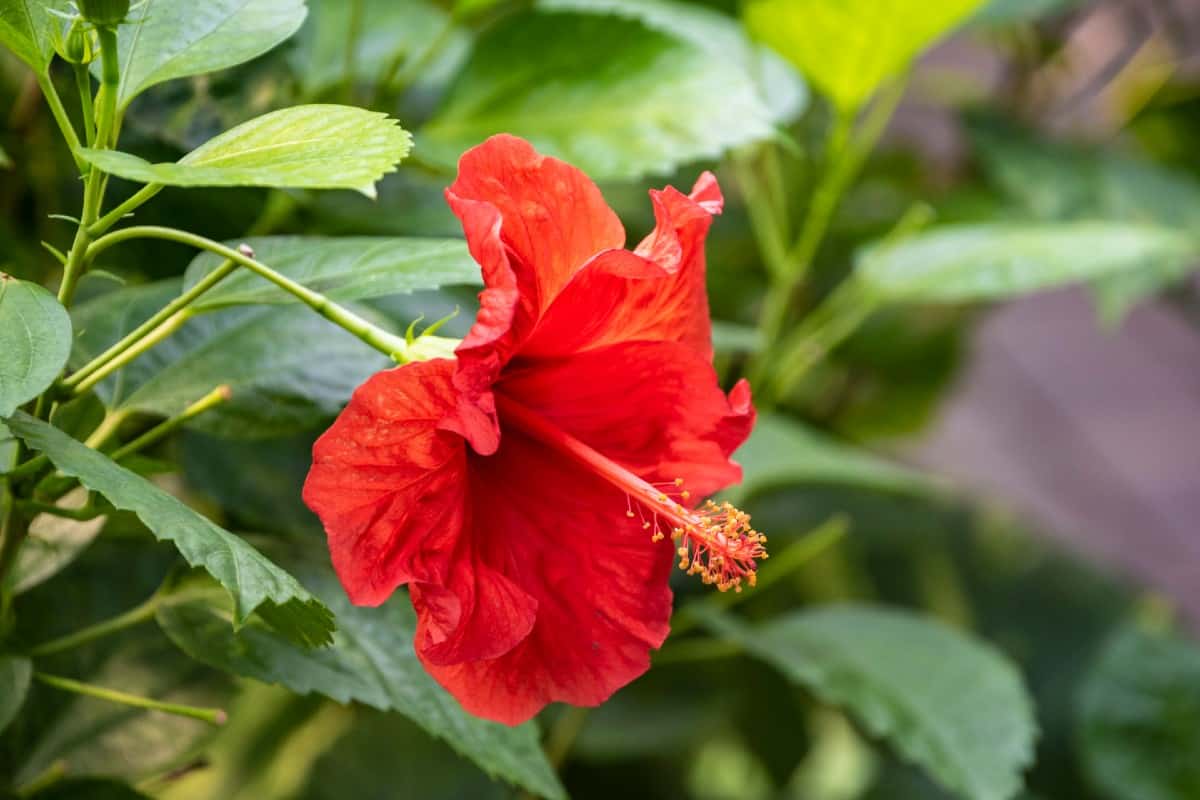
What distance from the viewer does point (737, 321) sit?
3.23 ft

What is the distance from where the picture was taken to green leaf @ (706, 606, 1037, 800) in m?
0.59

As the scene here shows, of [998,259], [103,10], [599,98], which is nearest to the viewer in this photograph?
[103,10]

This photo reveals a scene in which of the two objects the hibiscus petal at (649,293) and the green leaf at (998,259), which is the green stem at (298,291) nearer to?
the hibiscus petal at (649,293)

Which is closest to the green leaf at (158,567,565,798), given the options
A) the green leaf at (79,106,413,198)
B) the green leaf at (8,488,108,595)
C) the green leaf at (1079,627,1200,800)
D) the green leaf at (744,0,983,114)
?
the green leaf at (8,488,108,595)

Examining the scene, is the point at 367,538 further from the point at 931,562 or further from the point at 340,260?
the point at 931,562

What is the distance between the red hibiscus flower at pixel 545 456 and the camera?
0.33m

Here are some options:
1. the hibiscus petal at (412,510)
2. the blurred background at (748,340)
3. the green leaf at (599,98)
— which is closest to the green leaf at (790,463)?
the blurred background at (748,340)

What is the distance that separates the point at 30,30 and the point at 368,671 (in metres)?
0.22

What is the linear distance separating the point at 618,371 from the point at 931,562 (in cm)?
88

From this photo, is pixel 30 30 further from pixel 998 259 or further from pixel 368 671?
pixel 998 259

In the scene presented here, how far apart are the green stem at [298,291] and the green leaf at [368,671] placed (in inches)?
4.8

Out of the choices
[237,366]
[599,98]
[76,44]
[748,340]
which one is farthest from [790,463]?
[76,44]

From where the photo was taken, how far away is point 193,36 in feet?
1.16

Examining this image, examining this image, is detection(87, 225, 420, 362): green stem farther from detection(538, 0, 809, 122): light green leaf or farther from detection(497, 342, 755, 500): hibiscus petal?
detection(538, 0, 809, 122): light green leaf
